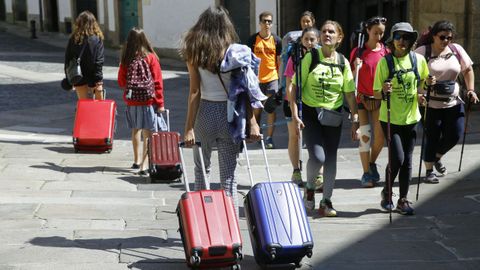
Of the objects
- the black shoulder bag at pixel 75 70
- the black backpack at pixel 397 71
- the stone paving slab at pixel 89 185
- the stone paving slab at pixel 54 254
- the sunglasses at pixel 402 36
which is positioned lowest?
the stone paving slab at pixel 89 185

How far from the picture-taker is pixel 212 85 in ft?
22.5

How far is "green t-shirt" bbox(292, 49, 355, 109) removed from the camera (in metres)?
8.15

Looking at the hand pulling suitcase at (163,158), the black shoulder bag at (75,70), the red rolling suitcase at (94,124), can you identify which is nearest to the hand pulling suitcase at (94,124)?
the red rolling suitcase at (94,124)

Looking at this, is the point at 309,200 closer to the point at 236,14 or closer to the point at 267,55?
the point at 267,55

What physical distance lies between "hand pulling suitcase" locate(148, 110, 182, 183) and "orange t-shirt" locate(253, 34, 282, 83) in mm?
2016

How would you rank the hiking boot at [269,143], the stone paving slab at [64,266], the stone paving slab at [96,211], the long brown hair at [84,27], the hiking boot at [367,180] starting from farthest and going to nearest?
1. the hiking boot at [269,143]
2. the long brown hair at [84,27]
3. the hiking boot at [367,180]
4. the stone paving slab at [96,211]
5. the stone paving slab at [64,266]

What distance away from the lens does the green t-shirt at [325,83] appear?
8.15m

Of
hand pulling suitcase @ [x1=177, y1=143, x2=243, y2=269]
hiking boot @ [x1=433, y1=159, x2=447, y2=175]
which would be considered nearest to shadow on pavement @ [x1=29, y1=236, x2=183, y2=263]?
hand pulling suitcase @ [x1=177, y1=143, x2=243, y2=269]

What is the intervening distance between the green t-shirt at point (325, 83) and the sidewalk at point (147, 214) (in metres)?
1.04

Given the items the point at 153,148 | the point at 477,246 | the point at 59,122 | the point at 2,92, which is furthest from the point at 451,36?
the point at 2,92

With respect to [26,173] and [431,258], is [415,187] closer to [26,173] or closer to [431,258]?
[431,258]

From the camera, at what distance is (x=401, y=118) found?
8.12m

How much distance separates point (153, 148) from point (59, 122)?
15.9 ft

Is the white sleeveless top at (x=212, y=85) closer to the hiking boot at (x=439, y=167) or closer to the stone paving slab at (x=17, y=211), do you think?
the stone paving slab at (x=17, y=211)
